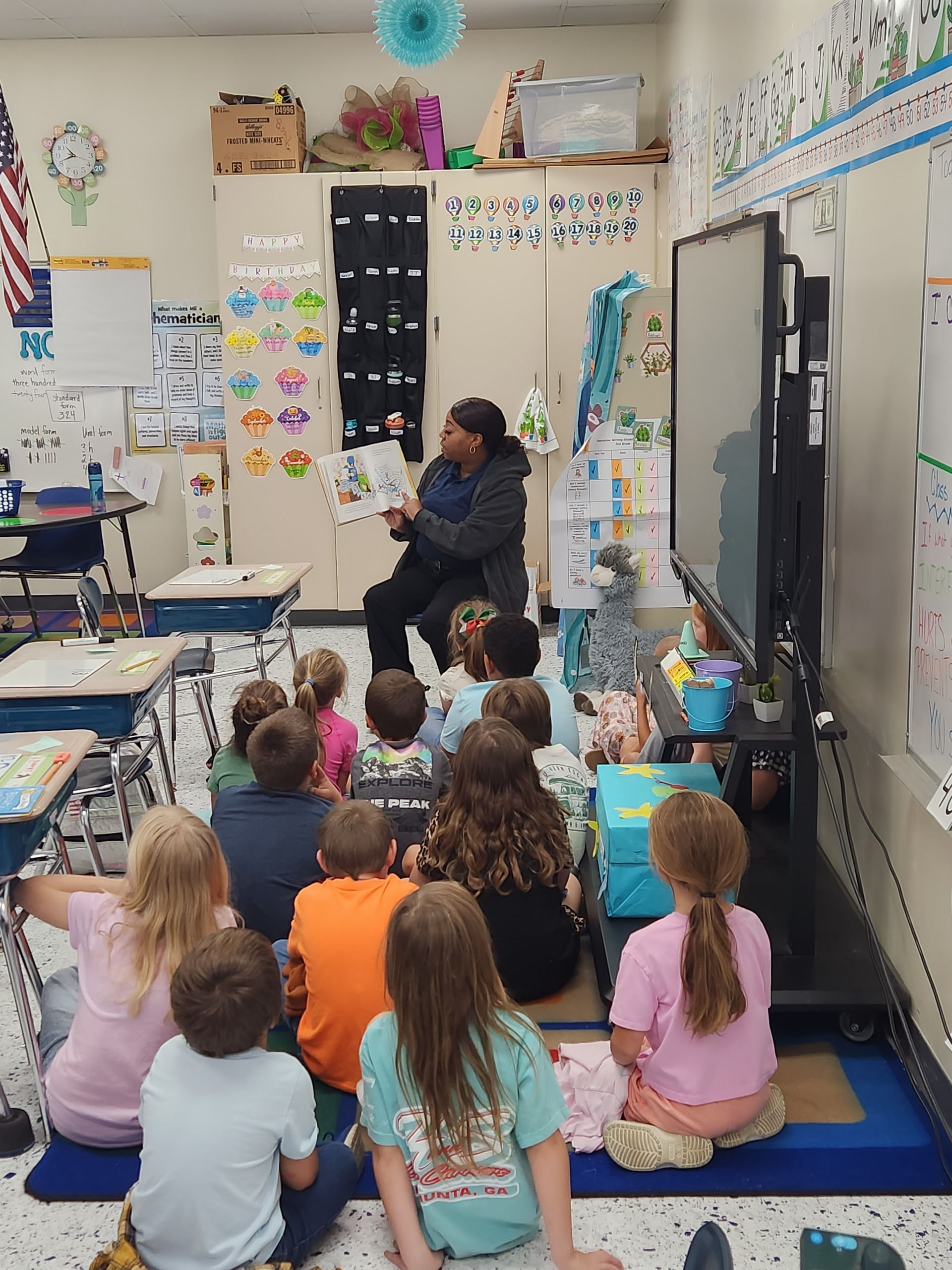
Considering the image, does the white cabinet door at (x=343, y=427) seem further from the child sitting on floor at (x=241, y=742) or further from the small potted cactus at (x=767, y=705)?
the small potted cactus at (x=767, y=705)

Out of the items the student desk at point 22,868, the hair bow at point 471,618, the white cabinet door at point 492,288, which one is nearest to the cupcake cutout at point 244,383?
the white cabinet door at point 492,288

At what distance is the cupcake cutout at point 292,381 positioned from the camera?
6.04 metres

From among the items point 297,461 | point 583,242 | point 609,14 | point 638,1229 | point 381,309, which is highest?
point 609,14

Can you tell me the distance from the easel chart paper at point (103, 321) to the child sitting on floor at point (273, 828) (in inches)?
176

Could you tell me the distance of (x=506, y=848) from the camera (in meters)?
2.36

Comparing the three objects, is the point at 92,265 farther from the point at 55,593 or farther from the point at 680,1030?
the point at 680,1030

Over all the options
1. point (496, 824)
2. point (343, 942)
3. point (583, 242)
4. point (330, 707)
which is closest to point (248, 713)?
point (330, 707)

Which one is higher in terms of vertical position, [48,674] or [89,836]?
[48,674]

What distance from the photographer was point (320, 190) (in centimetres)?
586

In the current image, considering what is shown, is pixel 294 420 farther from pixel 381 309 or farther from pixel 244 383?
pixel 381 309

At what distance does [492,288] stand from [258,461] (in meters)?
1.45

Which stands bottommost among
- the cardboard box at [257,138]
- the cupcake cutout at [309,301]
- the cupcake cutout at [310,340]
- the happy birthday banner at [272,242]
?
the cupcake cutout at [310,340]

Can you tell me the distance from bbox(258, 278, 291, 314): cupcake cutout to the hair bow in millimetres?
2520

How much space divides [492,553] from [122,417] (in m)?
3.11
